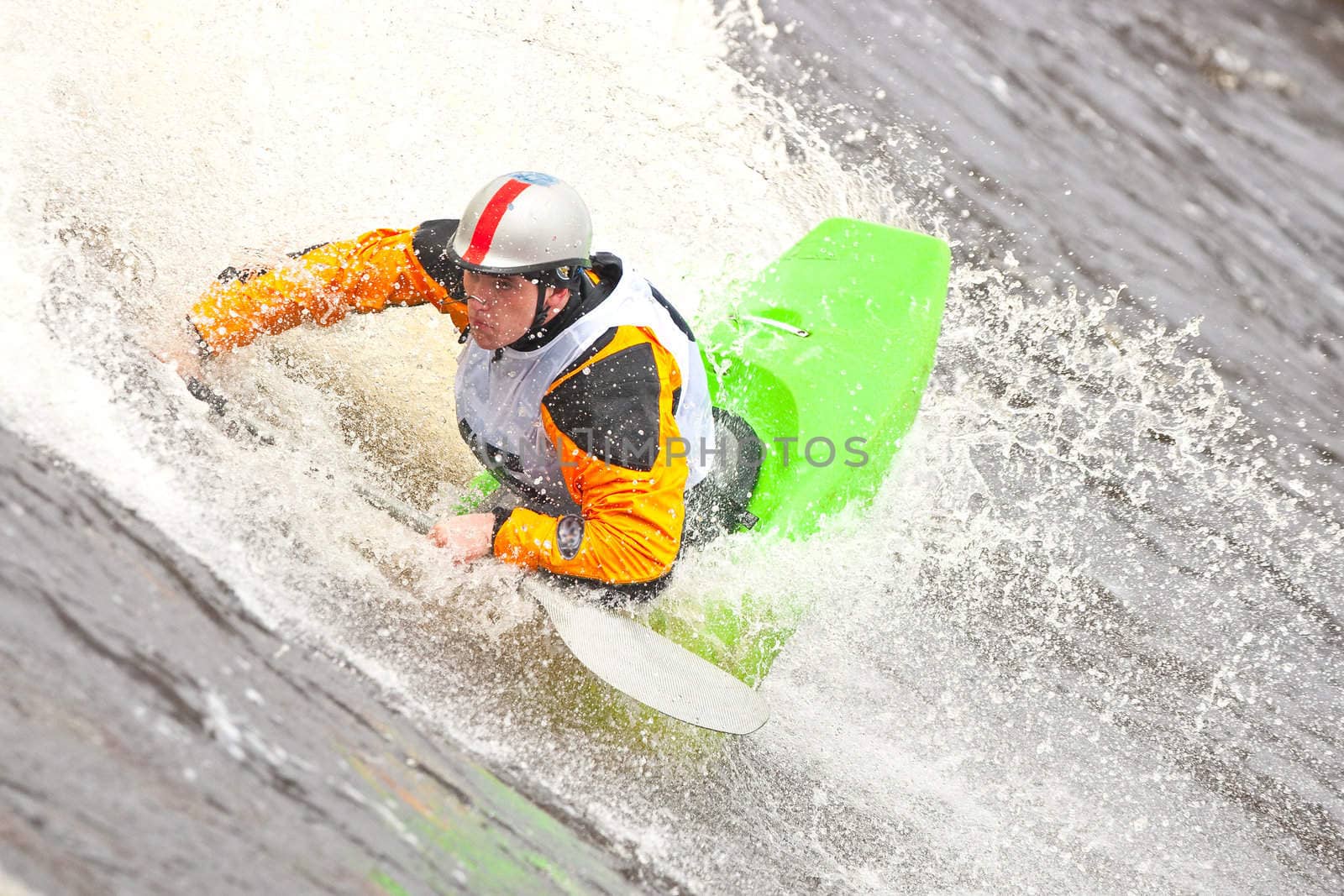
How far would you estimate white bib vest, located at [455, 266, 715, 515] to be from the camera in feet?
6.70

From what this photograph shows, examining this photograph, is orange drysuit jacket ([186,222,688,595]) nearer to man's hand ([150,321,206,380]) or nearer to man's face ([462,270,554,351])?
man's hand ([150,321,206,380])

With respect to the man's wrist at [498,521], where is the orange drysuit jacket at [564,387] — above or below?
above

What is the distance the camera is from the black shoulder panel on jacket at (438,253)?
238cm

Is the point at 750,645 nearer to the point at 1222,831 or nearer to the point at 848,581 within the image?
the point at 848,581

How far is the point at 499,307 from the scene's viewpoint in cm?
199

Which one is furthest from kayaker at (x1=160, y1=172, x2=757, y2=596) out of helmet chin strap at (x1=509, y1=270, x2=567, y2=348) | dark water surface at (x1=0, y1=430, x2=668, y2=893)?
dark water surface at (x1=0, y1=430, x2=668, y2=893)

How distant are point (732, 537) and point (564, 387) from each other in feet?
2.44

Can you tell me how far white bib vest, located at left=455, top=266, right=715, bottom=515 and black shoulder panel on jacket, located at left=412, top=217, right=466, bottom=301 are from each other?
22cm

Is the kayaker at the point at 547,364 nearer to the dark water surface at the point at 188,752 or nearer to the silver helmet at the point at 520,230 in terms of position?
the silver helmet at the point at 520,230

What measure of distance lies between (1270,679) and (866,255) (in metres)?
2.25

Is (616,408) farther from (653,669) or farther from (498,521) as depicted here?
(653,669)

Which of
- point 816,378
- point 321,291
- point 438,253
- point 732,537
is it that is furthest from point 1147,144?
point 321,291

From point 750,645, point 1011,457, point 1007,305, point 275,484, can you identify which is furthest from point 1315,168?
point 275,484

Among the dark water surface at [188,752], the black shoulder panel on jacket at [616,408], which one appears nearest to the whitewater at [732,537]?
the dark water surface at [188,752]
